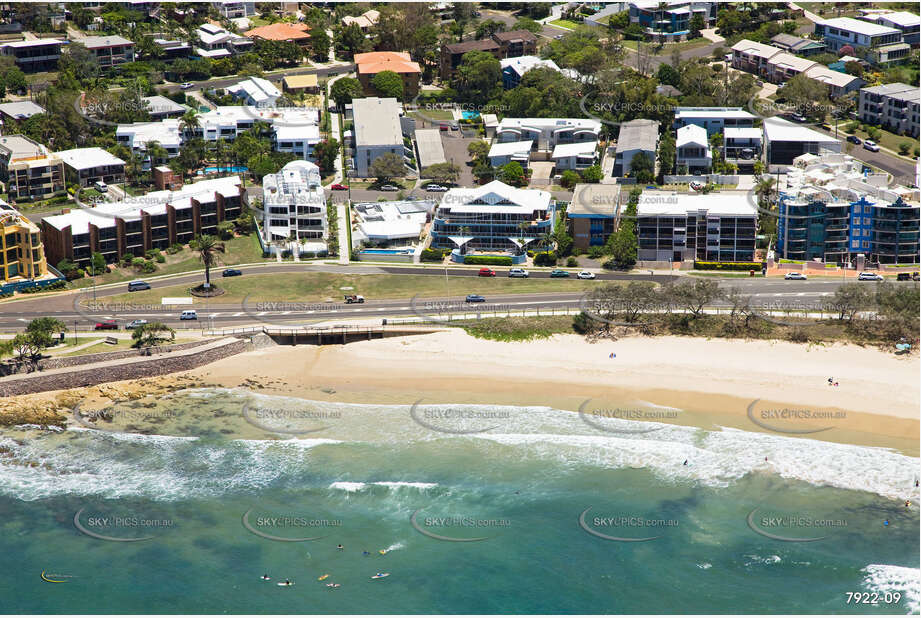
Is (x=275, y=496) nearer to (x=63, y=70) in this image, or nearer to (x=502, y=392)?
(x=502, y=392)

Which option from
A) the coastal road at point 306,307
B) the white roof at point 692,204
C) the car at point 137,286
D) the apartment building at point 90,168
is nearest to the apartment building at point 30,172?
the apartment building at point 90,168

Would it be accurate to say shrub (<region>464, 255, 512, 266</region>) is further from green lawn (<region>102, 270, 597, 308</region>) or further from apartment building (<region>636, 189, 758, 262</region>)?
apartment building (<region>636, 189, 758, 262</region>)

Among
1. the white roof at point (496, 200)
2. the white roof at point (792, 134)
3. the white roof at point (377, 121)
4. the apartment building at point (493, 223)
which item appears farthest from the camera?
the white roof at point (377, 121)

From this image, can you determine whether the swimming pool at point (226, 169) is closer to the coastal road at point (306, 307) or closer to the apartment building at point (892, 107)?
the coastal road at point (306, 307)

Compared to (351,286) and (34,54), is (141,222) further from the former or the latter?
(34,54)

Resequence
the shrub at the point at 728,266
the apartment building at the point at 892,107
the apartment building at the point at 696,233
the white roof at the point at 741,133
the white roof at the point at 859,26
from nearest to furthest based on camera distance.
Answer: the shrub at the point at 728,266
the apartment building at the point at 696,233
the white roof at the point at 741,133
the apartment building at the point at 892,107
the white roof at the point at 859,26
